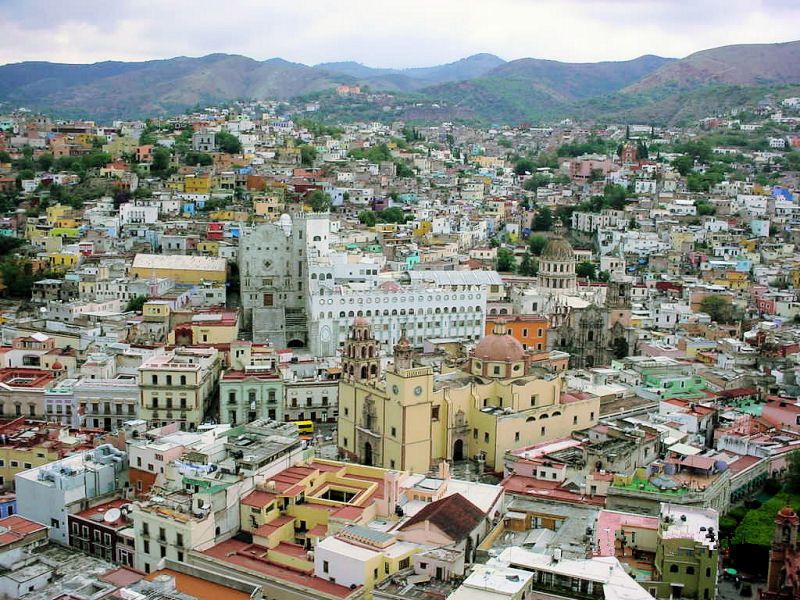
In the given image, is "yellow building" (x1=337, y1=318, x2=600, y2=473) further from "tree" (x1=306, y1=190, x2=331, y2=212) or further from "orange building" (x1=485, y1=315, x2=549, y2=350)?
"tree" (x1=306, y1=190, x2=331, y2=212)

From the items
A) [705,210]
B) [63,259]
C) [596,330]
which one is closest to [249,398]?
[596,330]

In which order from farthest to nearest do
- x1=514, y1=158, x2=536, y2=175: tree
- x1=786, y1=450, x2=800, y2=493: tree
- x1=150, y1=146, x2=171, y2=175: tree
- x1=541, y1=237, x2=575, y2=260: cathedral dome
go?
1. x1=514, y1=158, x2=536, y2=175: tree
2. x1=150, y1=146, x2=171, y2=175: tree
3. x1=541, y1=237, x2=575, y2=260: cathedral dome
4. x1=786, y1=450, x2=800, y2=493: tree

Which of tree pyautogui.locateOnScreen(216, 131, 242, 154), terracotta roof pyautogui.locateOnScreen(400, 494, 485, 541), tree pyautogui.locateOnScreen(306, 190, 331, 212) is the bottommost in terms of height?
terracotta roof pyautogui.locateOnScreen(400, 494, 485, 541)

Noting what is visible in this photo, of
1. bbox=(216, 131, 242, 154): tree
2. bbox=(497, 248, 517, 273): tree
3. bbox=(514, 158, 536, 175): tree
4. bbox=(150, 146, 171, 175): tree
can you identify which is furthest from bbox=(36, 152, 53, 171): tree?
bbox=(514, 158, 536, 175): tree

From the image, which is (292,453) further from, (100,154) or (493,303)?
(100,154)

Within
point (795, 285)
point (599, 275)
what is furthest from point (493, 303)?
point (795, 285)

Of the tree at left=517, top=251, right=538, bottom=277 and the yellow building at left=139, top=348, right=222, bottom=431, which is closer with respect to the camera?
the yellow building at left=139, top=348, right=222, bottom=431
